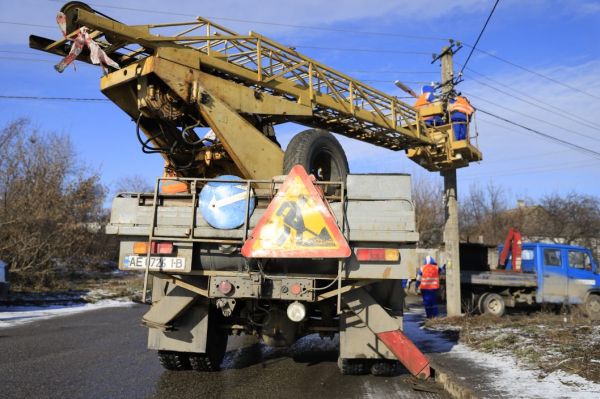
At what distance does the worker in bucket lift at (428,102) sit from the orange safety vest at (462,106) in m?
0.40

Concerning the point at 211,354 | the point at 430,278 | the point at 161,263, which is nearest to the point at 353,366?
the point at 211,354

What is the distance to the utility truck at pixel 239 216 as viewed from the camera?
5012 millimetres

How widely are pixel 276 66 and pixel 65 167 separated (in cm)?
1839

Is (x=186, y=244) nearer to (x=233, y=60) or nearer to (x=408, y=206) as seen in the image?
(x=408, y=206)

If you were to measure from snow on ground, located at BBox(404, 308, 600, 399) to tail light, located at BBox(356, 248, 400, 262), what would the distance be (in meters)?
1.60

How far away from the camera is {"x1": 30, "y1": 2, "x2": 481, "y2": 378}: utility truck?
197 inches

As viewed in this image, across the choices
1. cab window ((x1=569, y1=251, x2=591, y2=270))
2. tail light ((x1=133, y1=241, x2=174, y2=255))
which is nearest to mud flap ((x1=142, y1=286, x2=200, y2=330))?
tail light ((x1=133, y1=241, x2=174, y2=255))

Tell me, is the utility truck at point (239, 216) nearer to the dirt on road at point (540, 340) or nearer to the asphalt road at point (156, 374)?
the asphalt road at point (156, 374)

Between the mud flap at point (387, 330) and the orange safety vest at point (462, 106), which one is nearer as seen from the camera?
the mud flap at point (387, 330)

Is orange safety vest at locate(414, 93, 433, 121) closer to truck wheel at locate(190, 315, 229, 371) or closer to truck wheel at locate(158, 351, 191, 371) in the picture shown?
truck wheel at locate(190, 315, 229, 371)

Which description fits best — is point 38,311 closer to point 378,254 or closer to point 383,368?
point 383,368

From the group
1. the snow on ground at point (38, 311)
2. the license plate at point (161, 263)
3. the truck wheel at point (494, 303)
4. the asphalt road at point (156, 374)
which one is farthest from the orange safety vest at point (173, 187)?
the truck wheel at point (494, 303)

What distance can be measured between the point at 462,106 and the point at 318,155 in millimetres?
6512

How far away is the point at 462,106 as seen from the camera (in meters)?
12.0
